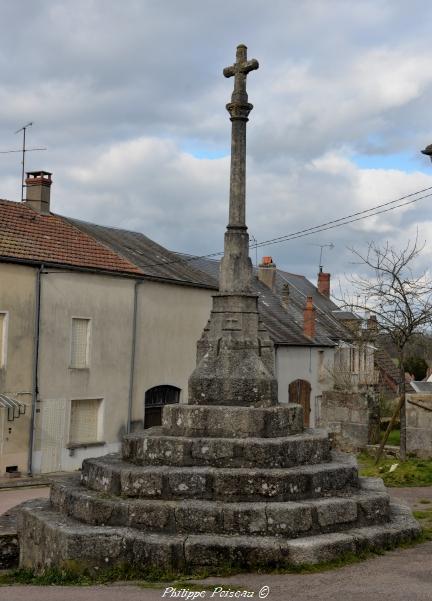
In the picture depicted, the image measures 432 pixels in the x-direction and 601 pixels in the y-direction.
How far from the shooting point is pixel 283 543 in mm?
6270

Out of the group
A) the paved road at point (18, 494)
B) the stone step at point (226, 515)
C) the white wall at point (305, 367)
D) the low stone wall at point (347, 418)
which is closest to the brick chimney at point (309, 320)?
the white wall at point (305, 367)

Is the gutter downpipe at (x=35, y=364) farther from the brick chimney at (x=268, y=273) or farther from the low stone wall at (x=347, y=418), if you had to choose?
the brick chimney at (x=268, y=273)

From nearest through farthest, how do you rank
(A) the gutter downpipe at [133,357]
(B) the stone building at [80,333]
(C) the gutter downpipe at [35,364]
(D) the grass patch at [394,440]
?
1. (D) the grass patch at [394,440]
2. (B) the stone building at [80,333]
3. (C) the gutter downpipe at [35,364]
4. (A) the gutter downpipe at [133,357]

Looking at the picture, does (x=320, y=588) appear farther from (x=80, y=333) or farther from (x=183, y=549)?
(x=80, y=333)

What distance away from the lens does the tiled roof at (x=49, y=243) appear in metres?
18.9

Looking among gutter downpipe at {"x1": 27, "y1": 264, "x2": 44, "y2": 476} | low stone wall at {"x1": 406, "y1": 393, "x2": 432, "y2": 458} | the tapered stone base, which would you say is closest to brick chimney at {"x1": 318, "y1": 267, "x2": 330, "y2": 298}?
gutter downpipe at {"x1": 27, "y1": 264, "x2": 44, "y2": 476}

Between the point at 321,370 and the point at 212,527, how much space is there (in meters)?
25.3

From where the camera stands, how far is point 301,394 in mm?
29859

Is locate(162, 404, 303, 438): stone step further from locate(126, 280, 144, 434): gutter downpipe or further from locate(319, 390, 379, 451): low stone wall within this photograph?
locate(126, 280, 144, 434): gutter downpipe

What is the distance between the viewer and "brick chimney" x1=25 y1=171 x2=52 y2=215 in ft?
73.8

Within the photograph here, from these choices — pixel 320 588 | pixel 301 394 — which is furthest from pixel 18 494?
pixel 301 394

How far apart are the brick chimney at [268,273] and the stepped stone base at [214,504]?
1074 inches

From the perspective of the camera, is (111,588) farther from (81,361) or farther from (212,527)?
(81,361)

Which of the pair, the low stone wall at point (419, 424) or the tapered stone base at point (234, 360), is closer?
the tapered stone base at point (234, 360)
